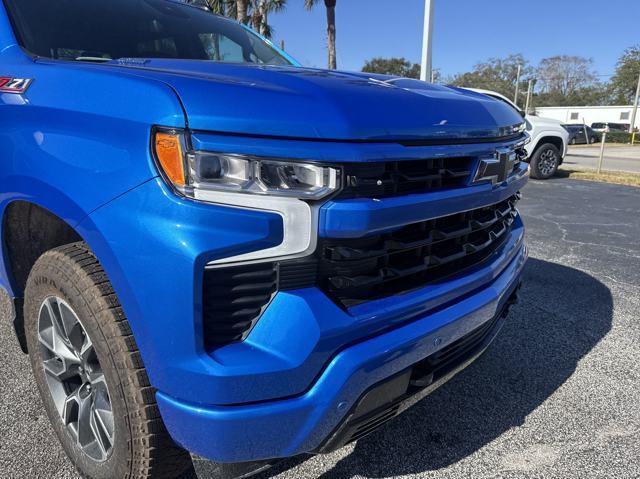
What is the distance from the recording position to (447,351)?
71.3 inches

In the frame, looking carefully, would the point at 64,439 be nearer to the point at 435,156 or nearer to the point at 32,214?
the point at 32,214

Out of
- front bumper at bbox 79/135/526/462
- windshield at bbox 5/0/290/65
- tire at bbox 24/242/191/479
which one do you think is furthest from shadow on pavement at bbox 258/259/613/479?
windshield at bbox 5/0/290/65

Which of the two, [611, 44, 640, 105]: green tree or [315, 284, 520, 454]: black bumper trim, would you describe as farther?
[611, 44, 640, 105]: green tree

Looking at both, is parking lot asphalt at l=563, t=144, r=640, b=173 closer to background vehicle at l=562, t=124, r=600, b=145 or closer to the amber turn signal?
background vehicle at l=562, t=124, r=600, b=145

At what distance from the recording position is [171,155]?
50.6 inches

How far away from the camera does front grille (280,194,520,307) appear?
4.62 feet

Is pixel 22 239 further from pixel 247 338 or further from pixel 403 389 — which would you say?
pixel 403 389

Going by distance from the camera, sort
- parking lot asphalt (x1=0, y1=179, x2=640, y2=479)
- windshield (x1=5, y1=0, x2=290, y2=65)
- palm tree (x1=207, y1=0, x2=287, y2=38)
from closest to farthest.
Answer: parking lot asphalt (x1=0, y1=179, x2=640, y2=479) → windshield (x1=5, y1=0, x2=290, y2=65) → palm tree (x1=207, y1=0, x2=287, y2=38)

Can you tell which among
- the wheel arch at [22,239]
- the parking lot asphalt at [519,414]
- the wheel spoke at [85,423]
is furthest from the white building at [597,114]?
the wheel spoke at [85,423]

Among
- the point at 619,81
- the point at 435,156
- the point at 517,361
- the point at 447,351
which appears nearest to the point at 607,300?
the point at 517,361

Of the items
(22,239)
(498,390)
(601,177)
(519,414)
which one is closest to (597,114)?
(601,177)

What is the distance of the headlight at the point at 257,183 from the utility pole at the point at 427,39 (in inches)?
351

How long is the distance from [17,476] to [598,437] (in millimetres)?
2421

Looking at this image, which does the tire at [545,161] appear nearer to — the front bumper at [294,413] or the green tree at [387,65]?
the front bumper at [294,413]
